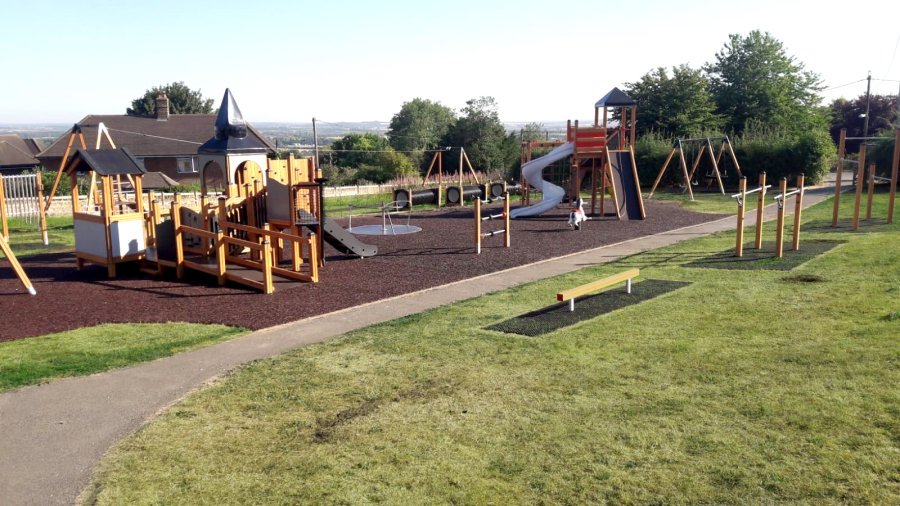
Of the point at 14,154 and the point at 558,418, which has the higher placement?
the point at 14,154

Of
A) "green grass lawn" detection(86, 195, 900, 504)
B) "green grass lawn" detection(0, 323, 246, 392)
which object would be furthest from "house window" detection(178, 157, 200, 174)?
"green grass lawn" detection(86, 195, 900, 504)

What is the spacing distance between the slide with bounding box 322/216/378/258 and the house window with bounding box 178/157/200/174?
131 ft

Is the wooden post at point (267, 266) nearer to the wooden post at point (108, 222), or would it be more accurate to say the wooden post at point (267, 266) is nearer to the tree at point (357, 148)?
the wooden post at point (108, 222)

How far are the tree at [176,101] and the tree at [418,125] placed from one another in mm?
22178

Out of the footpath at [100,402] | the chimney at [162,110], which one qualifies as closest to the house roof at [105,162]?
the footpath at [100,402]

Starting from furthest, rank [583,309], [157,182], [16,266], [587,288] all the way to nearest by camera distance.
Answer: [157,182], [16,266], [583,309], [587,288]

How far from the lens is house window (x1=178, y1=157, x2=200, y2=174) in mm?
53119

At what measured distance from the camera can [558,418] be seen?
6.62 metres

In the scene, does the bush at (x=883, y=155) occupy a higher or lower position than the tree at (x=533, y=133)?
lower

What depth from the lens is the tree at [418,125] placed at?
71125 mm

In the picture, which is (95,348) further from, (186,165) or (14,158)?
(14,158)

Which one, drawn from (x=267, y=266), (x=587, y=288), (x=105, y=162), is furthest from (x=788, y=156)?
(x=105, y=162)

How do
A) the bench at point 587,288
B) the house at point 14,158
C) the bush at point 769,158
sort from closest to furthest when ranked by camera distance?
the bench at point 587,288
the bush at point 769,158
the house at point 14,158

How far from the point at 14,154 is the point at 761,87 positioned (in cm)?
5671
